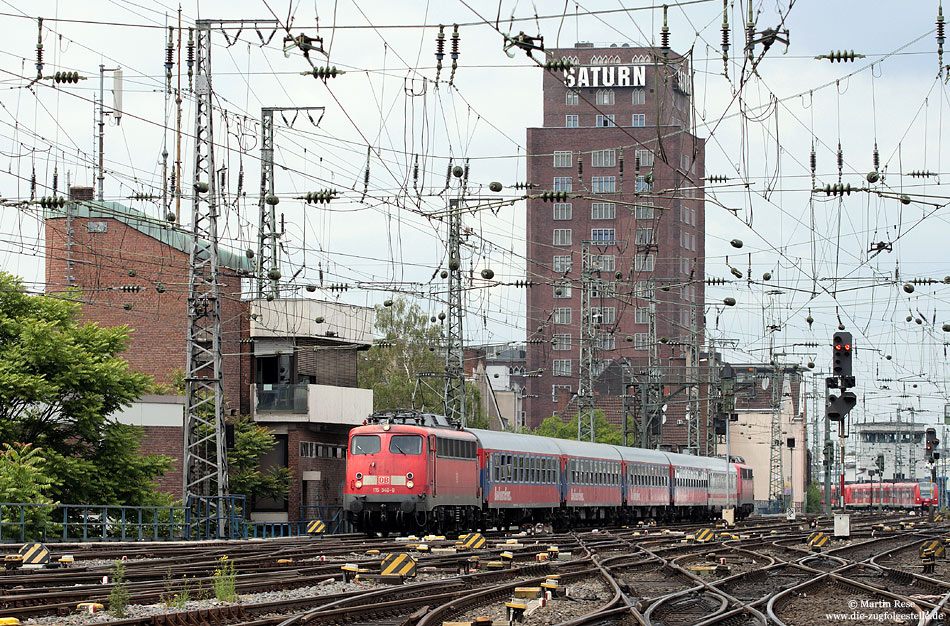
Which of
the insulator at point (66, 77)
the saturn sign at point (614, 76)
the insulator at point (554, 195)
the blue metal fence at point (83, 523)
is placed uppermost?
the saturn sign at point (614, 76)

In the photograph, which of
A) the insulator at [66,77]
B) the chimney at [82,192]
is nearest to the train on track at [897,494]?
the chimney at [82,192]

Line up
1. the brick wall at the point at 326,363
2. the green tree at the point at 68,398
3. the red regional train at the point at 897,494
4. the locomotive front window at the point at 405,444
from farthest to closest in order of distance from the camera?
the red regional train at the point at 897,494
the brick wall at the point at 326,363
the green tree at the point at 68,398
the locomotive front window at the point at 405,444

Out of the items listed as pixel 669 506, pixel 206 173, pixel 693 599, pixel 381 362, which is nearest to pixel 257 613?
pixel 693 599

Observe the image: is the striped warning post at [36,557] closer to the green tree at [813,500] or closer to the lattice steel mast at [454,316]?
the lattice steel mast at [454,316]

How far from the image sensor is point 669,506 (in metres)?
59.2

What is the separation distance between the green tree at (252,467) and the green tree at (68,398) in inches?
323

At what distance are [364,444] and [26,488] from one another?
885 cm

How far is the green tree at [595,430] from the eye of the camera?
96.9 m

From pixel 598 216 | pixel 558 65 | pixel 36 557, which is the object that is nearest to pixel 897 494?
pixel 598 216

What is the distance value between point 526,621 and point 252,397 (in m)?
35.8

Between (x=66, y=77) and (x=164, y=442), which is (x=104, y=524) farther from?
(x=164, y=442)

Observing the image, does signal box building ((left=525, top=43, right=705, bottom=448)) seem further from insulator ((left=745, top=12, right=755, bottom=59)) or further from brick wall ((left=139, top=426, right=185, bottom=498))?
insulator ((left=745, top=12, right=755, bottom=59))

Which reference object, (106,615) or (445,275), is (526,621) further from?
(445,275)

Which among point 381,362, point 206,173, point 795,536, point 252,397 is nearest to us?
point 206,173
